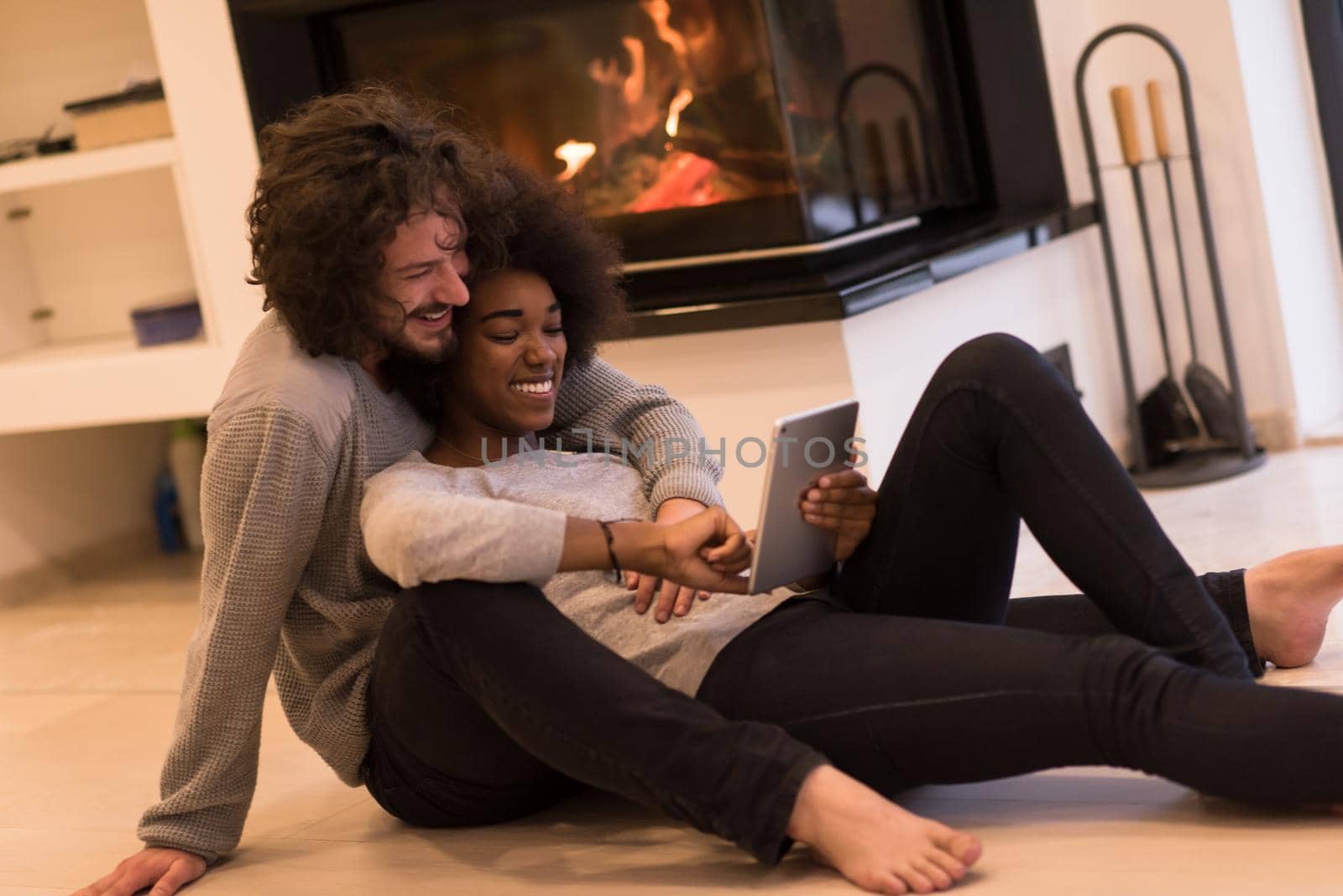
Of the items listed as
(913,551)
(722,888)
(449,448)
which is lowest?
(722,888)

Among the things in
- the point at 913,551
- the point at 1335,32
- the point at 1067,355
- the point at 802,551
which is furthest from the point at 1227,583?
the point at 1335,32

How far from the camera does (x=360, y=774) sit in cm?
168

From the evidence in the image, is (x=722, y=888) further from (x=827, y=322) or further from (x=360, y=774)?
(x=827, y=322)

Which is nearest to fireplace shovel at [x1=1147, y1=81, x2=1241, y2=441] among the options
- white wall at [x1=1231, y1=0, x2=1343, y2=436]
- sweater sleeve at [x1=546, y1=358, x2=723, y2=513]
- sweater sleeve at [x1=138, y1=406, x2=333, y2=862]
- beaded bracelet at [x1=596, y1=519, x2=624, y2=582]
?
white wall at [x1=1231, y1=0, x2=1343, y2=436]

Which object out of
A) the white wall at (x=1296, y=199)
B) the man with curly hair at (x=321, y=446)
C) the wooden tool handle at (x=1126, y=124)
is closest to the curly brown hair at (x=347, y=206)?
the man with curly hair at (x=321, y=446)

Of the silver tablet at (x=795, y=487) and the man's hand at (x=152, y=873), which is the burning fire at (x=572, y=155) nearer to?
the silver tablet at (x=795, y=487)

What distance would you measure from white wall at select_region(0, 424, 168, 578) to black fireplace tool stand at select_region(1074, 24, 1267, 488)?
232cm

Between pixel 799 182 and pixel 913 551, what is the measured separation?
47.0 inches

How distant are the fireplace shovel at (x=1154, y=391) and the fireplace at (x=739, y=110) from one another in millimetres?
149

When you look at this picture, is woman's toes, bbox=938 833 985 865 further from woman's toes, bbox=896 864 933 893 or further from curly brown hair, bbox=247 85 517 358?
curly brown hair, bbox=247 85 517 358

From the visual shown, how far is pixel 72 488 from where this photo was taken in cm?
375

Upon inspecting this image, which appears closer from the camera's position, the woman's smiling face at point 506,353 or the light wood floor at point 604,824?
the light wood floor at point 604,824

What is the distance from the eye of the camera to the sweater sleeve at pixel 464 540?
1389 millimetres

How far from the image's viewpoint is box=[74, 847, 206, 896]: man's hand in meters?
1.58
